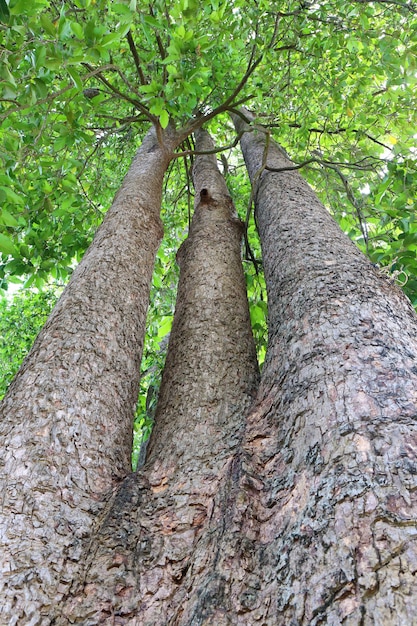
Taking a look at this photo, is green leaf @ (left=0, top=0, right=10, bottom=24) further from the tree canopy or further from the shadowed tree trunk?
the shadowed tree trunk

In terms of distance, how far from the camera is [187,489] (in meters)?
1.15

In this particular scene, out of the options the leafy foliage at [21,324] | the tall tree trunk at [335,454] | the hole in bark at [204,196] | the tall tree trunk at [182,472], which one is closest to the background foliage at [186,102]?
the hole in bark at [204,196]

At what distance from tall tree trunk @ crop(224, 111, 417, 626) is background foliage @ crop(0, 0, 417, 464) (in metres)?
0.40

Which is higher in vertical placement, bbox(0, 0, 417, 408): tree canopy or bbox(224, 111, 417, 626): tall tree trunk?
bbox(0, 0, 417, 408): tree canopy

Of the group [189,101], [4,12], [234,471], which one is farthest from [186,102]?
[234,471]

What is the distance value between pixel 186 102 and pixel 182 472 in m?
2.50

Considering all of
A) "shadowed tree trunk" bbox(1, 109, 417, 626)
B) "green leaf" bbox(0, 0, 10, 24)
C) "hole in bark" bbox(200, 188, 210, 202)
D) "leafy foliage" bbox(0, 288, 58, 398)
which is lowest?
"shadowed tree trunk" bbox(1, 109, 417, 626)

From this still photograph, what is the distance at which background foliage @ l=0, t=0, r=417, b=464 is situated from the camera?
1.69 meters

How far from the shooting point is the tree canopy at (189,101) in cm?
168

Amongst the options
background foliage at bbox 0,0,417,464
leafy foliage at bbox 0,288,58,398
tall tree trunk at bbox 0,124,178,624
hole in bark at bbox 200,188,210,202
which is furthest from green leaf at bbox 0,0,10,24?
leafy foliage at bbox 0,288,58,398

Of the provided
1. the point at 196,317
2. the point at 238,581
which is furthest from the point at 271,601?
the point at 196,317

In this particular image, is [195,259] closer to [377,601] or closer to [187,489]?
[187,489]

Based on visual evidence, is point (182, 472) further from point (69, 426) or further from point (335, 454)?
point (335, 454)

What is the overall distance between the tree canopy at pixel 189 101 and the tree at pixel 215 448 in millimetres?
67
